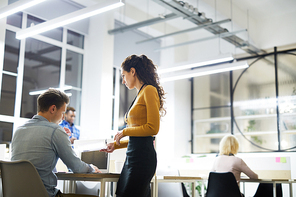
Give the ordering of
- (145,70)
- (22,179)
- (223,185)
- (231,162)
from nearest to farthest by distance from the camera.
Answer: (22,179) → (145,70) → (223,185) → (231,162)

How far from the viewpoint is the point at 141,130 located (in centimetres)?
181

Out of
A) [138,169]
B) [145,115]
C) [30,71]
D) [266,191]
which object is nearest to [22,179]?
[138,169]

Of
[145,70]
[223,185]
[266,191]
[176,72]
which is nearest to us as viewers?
[145,70]

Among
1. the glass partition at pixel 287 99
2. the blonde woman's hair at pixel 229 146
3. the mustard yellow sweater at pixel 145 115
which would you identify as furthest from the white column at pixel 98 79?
the mustard yellow sweater at pixel 145 115

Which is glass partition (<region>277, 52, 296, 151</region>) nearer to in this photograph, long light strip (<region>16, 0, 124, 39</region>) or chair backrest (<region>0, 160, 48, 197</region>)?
long light strip (<region>16, 0, 124, 39</region>)

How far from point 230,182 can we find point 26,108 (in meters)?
3.86

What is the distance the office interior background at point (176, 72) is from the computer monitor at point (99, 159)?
10.8ft

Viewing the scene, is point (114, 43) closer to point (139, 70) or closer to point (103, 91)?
point (103, 91)

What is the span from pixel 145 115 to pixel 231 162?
2209 millimetres

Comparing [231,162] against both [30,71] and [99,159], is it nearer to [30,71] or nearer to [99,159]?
[99,159]

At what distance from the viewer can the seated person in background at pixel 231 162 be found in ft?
12.3

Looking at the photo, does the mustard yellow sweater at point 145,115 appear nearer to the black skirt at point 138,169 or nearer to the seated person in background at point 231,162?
the black skirt at point 138,169

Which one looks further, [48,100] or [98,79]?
[98,79]

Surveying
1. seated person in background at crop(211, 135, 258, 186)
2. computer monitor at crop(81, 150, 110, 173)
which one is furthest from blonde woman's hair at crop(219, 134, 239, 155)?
computer monitor at crop(81, 150, 110, 173)
